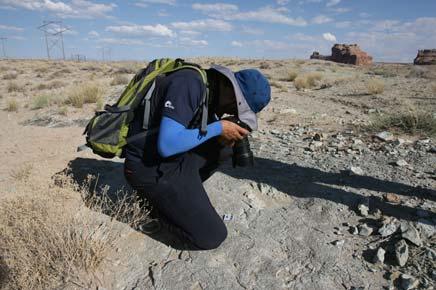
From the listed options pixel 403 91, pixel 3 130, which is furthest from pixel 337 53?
pixel 3 130

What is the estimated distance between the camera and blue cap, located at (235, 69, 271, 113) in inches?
93.3

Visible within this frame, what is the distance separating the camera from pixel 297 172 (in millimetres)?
3781

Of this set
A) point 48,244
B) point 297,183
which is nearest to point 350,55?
point 297,183

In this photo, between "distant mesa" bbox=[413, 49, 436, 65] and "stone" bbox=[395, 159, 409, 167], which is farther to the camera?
"distant mesa" bbox=[413, 49, 436, 65]

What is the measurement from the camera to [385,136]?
475 centimetres

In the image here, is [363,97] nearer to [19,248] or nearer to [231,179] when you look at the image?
[231,179]

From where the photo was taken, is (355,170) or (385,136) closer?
(355,170)

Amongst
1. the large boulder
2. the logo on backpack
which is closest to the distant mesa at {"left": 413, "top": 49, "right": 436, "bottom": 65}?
the large boulder

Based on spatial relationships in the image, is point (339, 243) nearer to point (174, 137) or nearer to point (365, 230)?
point (365, 230)

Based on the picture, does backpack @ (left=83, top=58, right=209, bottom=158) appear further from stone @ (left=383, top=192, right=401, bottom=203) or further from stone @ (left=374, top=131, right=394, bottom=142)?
stone @ (left=374, top=131, right=394, bottom=142)

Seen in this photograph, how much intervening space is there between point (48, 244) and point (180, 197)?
33.5 inches

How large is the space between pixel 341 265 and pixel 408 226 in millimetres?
609

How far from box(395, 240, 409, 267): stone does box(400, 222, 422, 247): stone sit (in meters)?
0.08

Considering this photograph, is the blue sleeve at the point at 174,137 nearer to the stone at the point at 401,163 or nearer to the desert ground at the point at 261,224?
the desert ground at the point at 261,224
